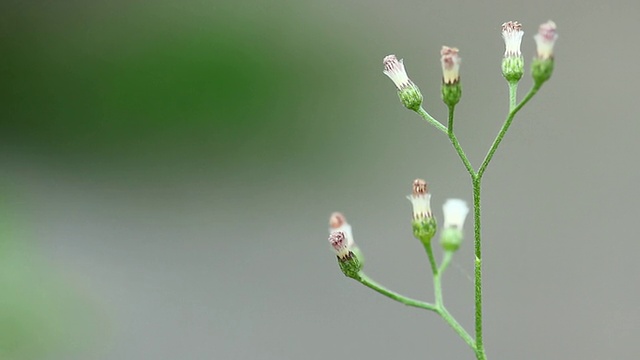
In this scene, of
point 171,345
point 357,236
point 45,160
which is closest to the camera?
point 171,345

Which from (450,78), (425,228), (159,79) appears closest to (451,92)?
(450,78)

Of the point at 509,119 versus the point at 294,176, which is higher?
the point at 294,176

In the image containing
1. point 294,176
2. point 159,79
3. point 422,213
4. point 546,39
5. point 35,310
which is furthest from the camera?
point 159,79

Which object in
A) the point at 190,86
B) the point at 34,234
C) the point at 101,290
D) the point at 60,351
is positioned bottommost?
the point at 60,351

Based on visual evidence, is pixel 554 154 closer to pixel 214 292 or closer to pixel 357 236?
pixel 357 236

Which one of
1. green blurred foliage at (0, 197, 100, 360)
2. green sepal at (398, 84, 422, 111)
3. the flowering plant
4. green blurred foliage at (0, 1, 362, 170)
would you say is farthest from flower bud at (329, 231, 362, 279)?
green blurred foliage at (0, 1, 362, 170)

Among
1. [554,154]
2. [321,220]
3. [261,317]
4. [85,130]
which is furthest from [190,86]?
[554,154]

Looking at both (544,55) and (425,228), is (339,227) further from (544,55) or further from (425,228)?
(544,55)
